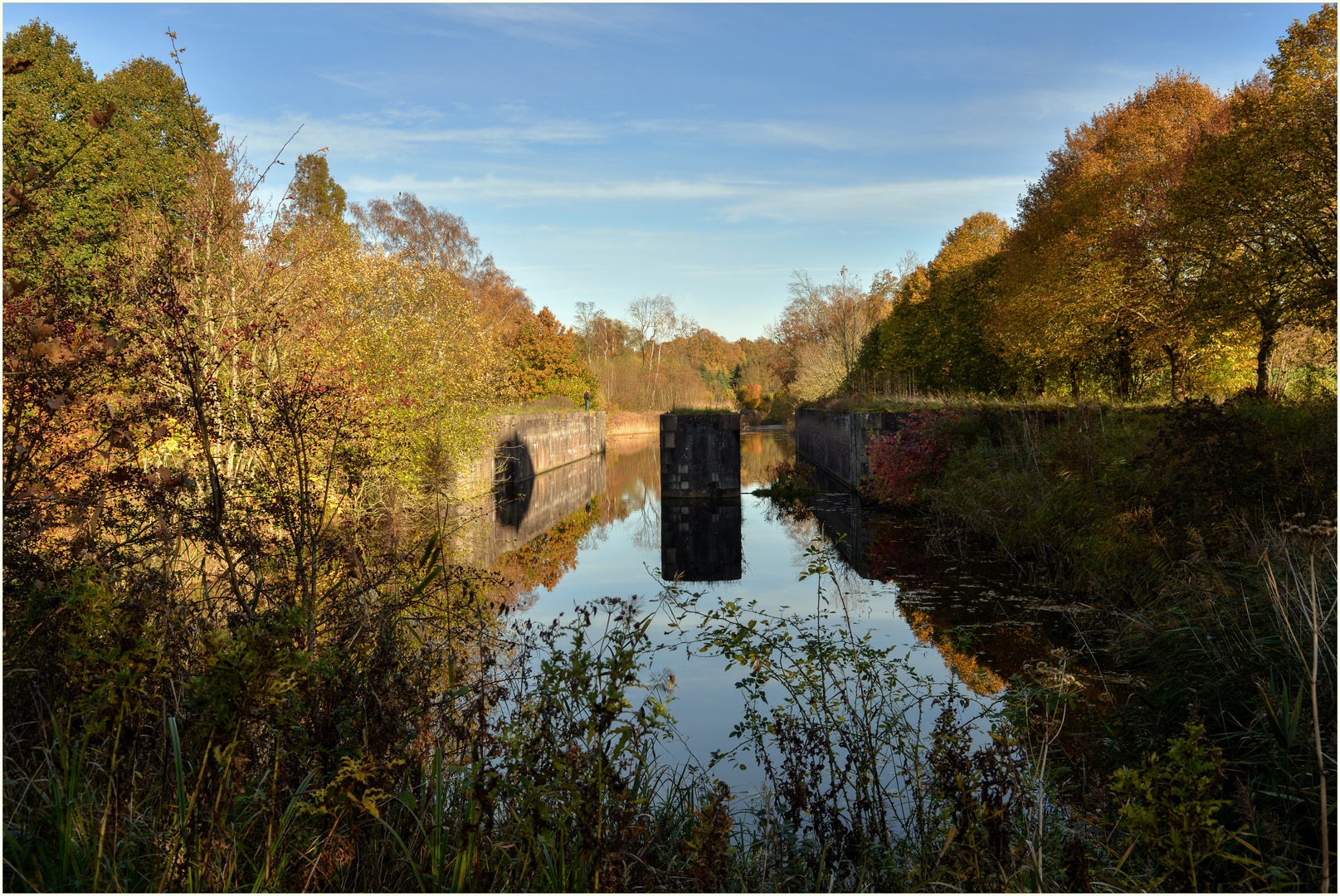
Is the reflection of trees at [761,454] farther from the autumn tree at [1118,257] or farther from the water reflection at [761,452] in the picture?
the autumn tree at [1118,257]

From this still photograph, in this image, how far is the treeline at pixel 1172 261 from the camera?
13391 millimetres

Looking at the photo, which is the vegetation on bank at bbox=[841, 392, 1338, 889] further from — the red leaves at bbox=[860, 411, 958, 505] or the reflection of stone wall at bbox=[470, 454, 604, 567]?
the reflection of stone wall at bbox=[470, 454, 604, 567]

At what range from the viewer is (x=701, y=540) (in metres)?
13.7

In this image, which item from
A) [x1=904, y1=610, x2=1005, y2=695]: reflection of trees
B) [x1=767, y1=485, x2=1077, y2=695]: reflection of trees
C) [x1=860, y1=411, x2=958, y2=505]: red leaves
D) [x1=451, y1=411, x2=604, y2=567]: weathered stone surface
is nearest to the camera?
[x1=904, y1=610, x2=1005, y2=695]: reflection of trees

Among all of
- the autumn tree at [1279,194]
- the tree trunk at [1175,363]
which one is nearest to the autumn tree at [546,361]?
the tree trunk at [1175,363]

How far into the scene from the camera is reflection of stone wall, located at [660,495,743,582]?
1092cm

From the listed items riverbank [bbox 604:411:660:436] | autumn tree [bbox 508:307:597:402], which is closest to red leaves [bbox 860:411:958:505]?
autumn tree [bbox 508:307:597:402]

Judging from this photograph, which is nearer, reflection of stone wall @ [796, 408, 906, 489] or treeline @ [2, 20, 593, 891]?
treeline @ [2, 20, 593, 891]

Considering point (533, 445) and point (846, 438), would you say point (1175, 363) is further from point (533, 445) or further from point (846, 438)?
point (533, 445)

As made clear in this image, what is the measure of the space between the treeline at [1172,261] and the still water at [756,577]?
5057 millimetres

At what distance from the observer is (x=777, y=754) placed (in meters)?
4.75

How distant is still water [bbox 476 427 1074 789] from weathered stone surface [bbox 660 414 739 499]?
1.72ft

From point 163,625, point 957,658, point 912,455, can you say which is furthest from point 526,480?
point 163,625

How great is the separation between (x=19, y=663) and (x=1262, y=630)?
5.91 meters
